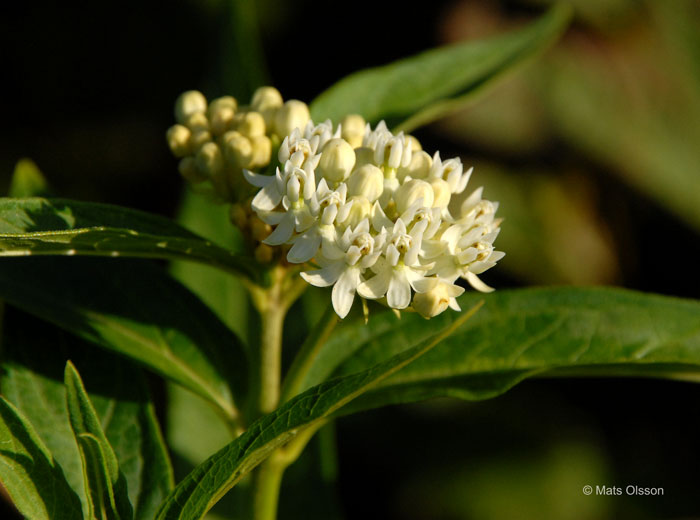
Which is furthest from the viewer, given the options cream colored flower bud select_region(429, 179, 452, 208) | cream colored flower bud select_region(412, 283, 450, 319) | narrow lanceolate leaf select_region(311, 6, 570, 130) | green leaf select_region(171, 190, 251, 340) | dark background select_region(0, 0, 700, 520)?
dark background select_region(0, 0, 700, 520)

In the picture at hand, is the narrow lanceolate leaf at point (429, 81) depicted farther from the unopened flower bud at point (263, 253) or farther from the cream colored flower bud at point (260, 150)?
the unopened flower bud at point (263, 253)

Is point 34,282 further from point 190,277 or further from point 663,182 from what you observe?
point 663,182

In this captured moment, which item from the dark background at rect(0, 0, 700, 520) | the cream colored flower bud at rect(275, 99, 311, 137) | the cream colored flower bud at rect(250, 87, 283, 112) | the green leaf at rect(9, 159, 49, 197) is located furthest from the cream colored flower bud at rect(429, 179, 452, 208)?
the dark background at rect(0, 0, 700, 520)

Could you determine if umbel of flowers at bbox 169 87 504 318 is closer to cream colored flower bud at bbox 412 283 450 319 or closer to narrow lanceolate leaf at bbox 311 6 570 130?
cream colored flower bud at bbox 412 283 450 319

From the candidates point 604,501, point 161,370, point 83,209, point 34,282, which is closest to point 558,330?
point 161,370

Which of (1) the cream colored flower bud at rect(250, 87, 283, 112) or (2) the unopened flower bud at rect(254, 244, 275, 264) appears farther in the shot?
(1) the cream colored flower bud at rect(250, 87, 283, 112)

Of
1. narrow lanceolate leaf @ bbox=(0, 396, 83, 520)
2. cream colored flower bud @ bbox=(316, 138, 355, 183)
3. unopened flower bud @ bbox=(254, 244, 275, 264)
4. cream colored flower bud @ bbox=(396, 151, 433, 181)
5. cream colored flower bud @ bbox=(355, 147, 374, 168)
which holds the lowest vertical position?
narrow lanceolate leaf @ bbox=(0, 396, 83, 520)

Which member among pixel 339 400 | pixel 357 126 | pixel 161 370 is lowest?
pixel 339 400

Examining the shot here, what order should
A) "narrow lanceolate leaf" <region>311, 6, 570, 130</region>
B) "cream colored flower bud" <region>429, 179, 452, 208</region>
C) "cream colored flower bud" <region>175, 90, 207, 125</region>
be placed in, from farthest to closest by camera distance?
"narrow lanceolate leaf" <region>311, 6, 570, 130</region>, "cream colored flower bud" <region>175, 90, 207, 125</region>, "cream colored flower bud" <region>429, 179, 452, 208</region>

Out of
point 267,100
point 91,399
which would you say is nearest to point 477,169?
point 267,100
